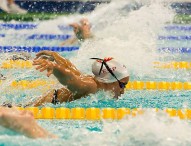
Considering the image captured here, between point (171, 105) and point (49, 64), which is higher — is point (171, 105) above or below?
below

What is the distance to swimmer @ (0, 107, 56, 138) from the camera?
271 centimetres

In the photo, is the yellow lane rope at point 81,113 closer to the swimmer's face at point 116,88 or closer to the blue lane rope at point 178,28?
the swimmer's face at point 116,88

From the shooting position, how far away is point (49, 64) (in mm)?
3227

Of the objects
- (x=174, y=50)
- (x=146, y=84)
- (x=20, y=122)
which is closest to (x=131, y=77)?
(x=146, y=84)

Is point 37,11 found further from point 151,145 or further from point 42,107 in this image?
point 151,145

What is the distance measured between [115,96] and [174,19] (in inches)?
271

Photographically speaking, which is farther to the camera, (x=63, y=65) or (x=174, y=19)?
(x=174, y=19)

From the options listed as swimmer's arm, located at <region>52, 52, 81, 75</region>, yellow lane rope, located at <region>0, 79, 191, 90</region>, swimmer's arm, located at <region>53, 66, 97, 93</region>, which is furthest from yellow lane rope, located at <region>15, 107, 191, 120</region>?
yellow lane rope, located at <region>0, 79, 191, 90</region>

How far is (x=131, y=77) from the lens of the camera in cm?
524

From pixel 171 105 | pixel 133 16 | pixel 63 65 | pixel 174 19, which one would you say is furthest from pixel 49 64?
pixel 174 19

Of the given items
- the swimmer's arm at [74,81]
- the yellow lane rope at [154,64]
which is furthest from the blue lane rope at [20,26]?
the swimmer's arm at [74,81]

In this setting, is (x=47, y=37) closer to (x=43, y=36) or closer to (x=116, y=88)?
(x=43, y=36)

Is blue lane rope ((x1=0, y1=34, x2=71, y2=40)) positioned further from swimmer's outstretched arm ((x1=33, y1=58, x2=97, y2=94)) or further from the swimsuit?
swimmer's outstretched arm ((x1=33, y1=58, x2=97, y2=94))

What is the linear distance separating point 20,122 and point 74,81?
799 mm
